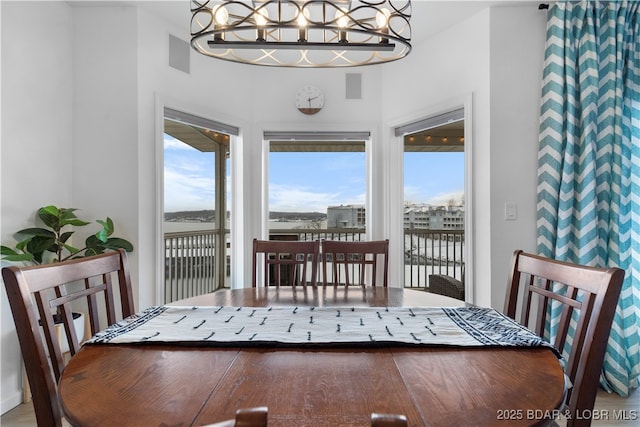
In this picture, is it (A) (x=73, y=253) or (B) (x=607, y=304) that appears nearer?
(B) (x=607, y=304)

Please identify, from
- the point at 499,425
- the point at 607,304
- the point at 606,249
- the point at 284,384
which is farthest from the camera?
the point at 606,249

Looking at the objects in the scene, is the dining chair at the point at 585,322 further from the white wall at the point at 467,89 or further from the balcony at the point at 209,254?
the balcony at the point at 209,254

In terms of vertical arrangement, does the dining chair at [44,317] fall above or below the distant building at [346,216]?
Answer: below

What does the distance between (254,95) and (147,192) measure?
1.43 meters

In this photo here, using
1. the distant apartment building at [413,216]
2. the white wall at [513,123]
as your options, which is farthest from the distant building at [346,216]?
the white wall at [513,123]

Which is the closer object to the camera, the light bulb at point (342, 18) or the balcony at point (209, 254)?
the light bulb at point (342, 18)

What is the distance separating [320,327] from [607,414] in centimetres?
214

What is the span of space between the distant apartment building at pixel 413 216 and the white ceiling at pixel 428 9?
1593 mm

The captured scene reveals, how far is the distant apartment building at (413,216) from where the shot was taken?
3.78 meters

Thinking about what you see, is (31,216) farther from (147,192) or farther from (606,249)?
(606,249)

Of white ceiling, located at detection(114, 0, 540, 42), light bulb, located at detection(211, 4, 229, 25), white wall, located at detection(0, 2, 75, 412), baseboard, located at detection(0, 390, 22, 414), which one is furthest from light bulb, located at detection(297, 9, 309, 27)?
baseboard, located at detection(0, 390, 22, 414)

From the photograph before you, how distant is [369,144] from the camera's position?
3744 millimetres

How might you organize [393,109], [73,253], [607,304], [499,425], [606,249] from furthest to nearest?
[393,109] → [606,249] → [73,253] → [607,304] → [499,425]

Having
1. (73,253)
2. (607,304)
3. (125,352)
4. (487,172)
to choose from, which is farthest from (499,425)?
(73,253)
